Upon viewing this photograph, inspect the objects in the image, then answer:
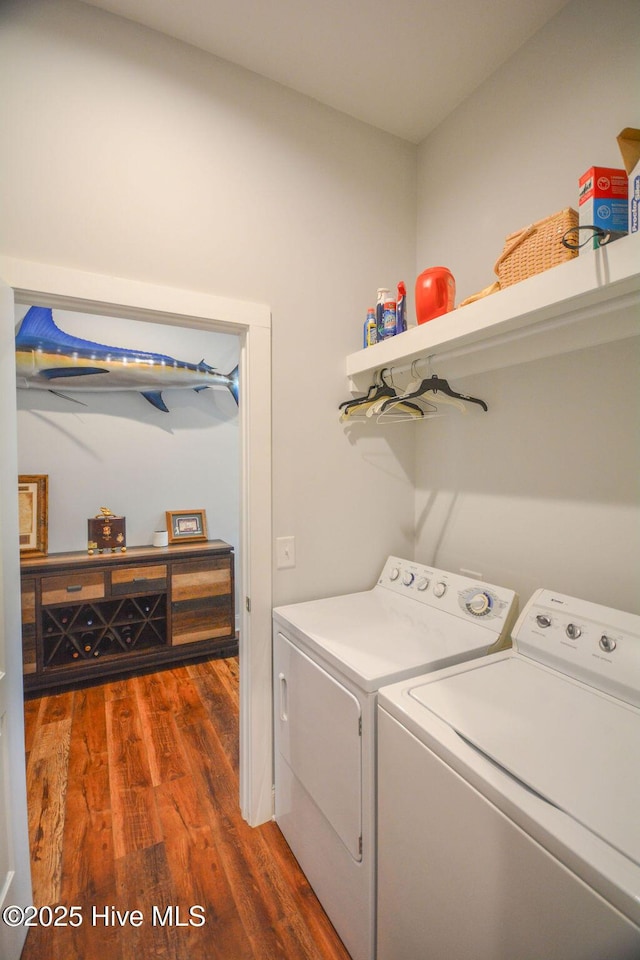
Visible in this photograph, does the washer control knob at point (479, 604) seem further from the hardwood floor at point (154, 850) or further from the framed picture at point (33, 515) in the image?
the framed picture at point (33, 515)

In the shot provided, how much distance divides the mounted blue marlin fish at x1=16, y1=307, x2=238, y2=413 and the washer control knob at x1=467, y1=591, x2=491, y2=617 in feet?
8.72

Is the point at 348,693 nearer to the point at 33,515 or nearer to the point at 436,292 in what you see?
A: the point at 436,292

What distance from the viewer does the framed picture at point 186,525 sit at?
340 cm

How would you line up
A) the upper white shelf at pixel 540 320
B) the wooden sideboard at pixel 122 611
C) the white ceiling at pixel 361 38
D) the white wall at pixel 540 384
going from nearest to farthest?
the upper white shelf at pixel 540 320
the white wall at pixel 540 384
the white ceiling at pixel 361 38
the wooden sideboard at pixel 122 611

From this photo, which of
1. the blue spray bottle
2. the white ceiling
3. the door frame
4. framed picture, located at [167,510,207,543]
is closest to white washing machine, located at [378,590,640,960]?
the door frame

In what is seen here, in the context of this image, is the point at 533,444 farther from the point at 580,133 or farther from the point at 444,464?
the point at 580,133

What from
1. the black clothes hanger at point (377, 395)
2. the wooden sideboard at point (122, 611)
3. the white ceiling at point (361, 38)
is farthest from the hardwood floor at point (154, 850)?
the white ceiling at point (361, 38)

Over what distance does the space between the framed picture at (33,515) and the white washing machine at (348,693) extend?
217cm

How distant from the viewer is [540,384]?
1484 millimetres

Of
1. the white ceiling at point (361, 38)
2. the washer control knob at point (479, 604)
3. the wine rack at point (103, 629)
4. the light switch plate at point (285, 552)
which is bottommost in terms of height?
the wine rack at point (103, 629)

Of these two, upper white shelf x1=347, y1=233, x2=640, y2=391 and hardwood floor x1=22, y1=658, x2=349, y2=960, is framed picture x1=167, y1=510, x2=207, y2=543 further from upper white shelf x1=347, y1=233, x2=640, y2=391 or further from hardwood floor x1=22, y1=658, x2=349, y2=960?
upper white shelf x1=347, y1=233, x2=640, y2=391

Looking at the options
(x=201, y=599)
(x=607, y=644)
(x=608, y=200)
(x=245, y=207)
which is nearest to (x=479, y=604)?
(x=607, y=644)

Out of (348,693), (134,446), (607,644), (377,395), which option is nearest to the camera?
(607,644)

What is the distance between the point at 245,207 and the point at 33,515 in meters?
2.50
